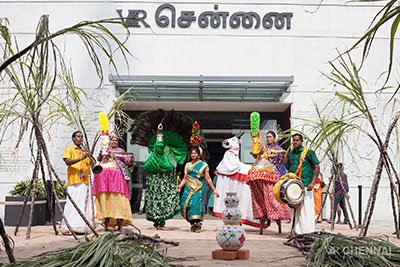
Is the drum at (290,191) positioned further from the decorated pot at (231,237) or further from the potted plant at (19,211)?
the potted plant at (19,211)

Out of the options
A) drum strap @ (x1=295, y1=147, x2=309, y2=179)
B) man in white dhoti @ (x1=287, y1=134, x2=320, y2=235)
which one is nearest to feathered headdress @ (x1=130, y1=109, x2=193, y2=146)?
man in white dhoti @ (x1=287, y1=134, x2=320, y2=235)

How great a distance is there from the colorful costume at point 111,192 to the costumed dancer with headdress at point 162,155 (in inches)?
27.5

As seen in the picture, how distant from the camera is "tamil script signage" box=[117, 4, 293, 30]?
1355 centimetres

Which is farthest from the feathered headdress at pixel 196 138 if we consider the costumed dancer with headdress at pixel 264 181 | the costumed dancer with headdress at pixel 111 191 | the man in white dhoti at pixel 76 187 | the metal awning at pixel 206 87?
the metal awning at pixel 206 87

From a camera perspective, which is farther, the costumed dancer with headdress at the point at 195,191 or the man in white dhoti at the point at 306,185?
the costumed dancer with headdress at the point at 195,191

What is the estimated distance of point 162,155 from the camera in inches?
338

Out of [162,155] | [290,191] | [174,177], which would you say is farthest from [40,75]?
[174,177]

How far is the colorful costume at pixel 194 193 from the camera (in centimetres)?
816

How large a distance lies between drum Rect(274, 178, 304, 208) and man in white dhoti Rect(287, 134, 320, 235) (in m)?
0.27

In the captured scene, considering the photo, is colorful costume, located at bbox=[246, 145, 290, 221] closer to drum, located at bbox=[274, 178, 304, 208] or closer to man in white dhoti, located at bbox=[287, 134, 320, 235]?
man in white dhoti, located at bbox=[287, 134, 320, 235]

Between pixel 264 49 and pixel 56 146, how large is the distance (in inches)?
245

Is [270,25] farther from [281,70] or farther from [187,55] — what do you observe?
[187,55]

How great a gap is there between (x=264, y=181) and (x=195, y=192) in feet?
3.94

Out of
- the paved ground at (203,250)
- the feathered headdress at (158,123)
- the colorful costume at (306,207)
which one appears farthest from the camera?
the feathered headdress at (158,123)
